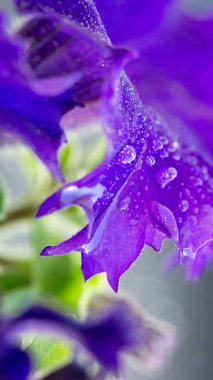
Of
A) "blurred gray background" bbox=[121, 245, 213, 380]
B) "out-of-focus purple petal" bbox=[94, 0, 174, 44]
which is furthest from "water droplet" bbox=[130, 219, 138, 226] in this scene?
"blurred gray background" bbox=[121, 245, 213, 380]

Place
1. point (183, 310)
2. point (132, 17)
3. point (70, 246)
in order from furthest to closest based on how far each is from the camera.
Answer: point (183, 310) → point (132, 17) → point (70, 246)

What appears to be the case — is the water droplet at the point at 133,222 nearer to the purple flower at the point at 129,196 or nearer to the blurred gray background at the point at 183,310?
the purple flower at the point at 129,196

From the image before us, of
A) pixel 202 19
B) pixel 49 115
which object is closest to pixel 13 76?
pixel 49 115

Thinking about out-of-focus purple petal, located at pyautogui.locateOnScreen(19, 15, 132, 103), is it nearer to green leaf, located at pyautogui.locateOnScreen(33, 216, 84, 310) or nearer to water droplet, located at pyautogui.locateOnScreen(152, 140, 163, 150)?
water droplet, located at pyautogui.locateOnScreen(152, 140, 163, 150)

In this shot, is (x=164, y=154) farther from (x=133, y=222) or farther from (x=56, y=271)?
(x=56, y=271)

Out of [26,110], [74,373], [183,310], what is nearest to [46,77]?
[26,110]

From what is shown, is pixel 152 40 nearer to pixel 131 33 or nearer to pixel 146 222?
pixel 131 33
